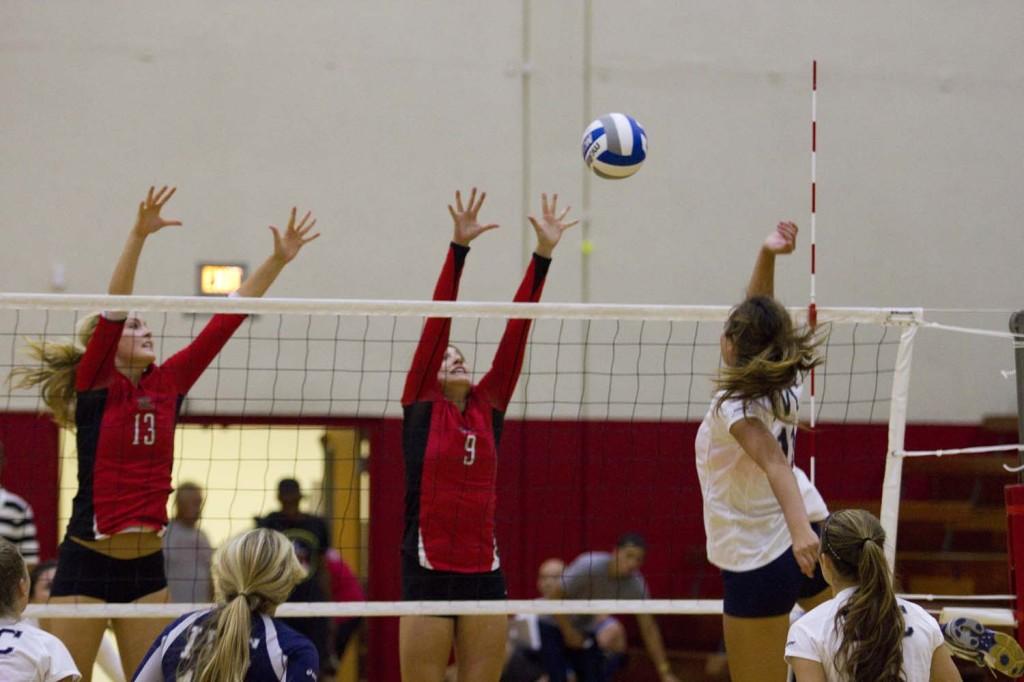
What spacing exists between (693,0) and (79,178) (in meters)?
4.96

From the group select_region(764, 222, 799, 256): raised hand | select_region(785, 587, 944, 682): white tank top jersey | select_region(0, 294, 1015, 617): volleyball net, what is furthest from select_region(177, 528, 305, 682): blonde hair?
select_region(0, 294, 1015, 617): volleyball net

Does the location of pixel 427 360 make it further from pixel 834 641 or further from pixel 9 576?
pixel 834 641

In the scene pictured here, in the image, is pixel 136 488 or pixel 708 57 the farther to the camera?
pixel 708 57

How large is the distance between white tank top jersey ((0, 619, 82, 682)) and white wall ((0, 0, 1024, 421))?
6.51 meters

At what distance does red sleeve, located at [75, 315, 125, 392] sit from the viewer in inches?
216

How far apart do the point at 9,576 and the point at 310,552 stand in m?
5.08

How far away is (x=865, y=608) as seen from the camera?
368cm

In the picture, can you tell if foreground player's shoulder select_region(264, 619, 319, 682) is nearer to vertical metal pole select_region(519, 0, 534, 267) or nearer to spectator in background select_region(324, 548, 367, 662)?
spectator in background select_region(324, 548, 367, 662)

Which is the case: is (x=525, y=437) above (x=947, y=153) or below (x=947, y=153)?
below

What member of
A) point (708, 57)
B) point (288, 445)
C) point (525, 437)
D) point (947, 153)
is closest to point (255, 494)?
point (288, 445)

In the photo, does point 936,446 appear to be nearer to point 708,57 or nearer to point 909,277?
point 909,277

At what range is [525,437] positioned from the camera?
10156 millimetres

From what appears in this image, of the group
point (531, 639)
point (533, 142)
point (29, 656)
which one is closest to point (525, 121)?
point (533, 142)

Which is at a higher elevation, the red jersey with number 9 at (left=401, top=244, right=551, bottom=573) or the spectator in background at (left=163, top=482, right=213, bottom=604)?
the red jersey with number 9 at (left=401, top=244, right=551, bottom=573)
